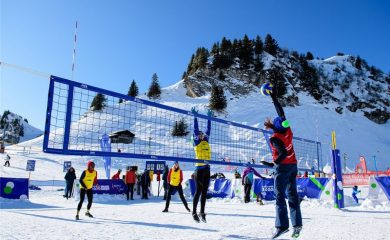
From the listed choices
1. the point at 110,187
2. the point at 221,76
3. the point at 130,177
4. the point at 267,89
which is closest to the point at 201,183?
the point at 267,89

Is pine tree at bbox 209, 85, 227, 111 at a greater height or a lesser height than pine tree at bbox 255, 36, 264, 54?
lesser

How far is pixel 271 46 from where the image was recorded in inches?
3433

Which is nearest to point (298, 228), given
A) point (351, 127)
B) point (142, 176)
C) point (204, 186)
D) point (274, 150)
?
point (274, 150)

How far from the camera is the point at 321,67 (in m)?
87.5

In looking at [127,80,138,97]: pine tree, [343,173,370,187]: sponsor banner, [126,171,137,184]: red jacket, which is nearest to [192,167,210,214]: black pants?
[126,171,137,184]: red jacket

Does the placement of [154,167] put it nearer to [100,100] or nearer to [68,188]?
[68,188]

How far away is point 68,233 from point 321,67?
9234cm

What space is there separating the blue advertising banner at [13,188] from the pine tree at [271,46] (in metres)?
82.2

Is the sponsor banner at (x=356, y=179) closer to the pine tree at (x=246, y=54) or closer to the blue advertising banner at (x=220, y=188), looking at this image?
the blue advertising banner at (x=220, y=188)

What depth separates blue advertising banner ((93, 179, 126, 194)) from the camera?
1579 centimetres

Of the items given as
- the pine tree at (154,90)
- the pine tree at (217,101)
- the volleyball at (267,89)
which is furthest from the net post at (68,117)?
the pine tree at (154,90)

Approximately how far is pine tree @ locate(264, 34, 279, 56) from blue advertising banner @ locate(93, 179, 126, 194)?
7808cm

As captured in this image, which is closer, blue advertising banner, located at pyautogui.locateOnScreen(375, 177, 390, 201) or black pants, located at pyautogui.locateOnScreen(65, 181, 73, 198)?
blue advertising banner, located at pyautogui.locateOnScreen(375, 177, 390, 201)

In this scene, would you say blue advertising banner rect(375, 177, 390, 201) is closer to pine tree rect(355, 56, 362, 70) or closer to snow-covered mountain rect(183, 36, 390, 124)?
snow-covered mountain rect(183, 36, 390, 124)
